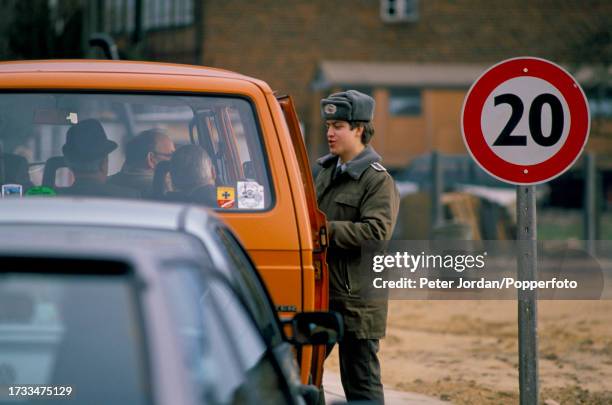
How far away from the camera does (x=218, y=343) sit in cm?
308

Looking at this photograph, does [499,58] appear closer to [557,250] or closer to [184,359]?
[557,250]

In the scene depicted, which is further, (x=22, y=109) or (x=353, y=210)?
(x=353, y=210)

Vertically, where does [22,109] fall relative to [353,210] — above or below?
above

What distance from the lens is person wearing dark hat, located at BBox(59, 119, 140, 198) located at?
5.78 m

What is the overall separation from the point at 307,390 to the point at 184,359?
123 cm

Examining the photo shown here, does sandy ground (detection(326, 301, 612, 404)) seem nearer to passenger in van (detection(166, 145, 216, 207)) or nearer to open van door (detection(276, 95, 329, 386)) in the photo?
open van door (detection(276, 95, 329, 386))

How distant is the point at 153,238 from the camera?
10.0 ft

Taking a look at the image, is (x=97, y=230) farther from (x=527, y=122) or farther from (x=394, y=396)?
(x=394, y=396)

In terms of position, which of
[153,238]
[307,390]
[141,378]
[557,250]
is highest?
[153,238]

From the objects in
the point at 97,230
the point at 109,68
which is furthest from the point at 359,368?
the point at 97,230

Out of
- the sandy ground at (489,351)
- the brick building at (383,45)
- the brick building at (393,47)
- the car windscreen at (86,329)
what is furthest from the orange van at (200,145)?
the brick building at (393,47)

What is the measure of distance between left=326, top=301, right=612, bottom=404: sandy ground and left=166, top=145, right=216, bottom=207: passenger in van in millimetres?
3713

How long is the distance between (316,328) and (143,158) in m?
1.84

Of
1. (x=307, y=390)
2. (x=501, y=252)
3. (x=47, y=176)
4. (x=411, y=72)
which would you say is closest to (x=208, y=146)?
(x=47, y=176)
